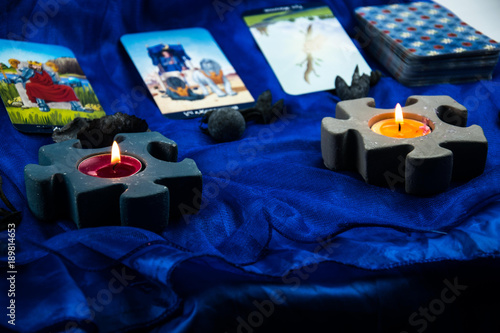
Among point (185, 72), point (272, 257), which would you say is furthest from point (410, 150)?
point (185, 72)

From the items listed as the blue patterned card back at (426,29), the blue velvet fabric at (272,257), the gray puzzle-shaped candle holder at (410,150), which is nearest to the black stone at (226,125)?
the blue velvet fabric at (272,257)

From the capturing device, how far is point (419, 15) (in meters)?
1.30

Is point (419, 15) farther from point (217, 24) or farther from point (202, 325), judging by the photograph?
point (202, 325)

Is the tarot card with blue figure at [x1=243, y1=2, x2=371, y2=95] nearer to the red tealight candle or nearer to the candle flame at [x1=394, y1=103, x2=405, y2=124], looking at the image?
the candle flame at [x1=394, y1=103, x2=405, y2=124]

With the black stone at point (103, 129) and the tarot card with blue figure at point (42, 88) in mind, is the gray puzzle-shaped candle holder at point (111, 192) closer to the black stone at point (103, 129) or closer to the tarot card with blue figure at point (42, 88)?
the black stone at point (103, 129)

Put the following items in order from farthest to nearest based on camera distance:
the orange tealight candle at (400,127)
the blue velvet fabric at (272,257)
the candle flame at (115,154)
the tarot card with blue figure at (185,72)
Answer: the tarot card with blue figure at (185,72) → the orange tealight candle at (400,127) → the candle flame at (115,154) → the blue velvet fabric at (272,257)

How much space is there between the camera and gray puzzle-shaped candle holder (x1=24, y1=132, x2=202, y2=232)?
72 centimetres

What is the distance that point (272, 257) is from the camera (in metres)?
0.68

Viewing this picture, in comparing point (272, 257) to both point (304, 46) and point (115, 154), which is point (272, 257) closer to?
point (115, 154)

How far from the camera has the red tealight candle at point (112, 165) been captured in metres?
0.78

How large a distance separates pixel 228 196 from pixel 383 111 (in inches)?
10.7

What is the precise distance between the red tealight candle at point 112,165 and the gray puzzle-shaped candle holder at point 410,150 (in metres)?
0.26

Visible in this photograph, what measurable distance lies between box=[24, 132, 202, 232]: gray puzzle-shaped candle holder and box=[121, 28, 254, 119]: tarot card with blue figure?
0.29m

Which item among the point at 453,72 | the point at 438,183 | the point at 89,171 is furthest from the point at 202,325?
the point at 453,72
